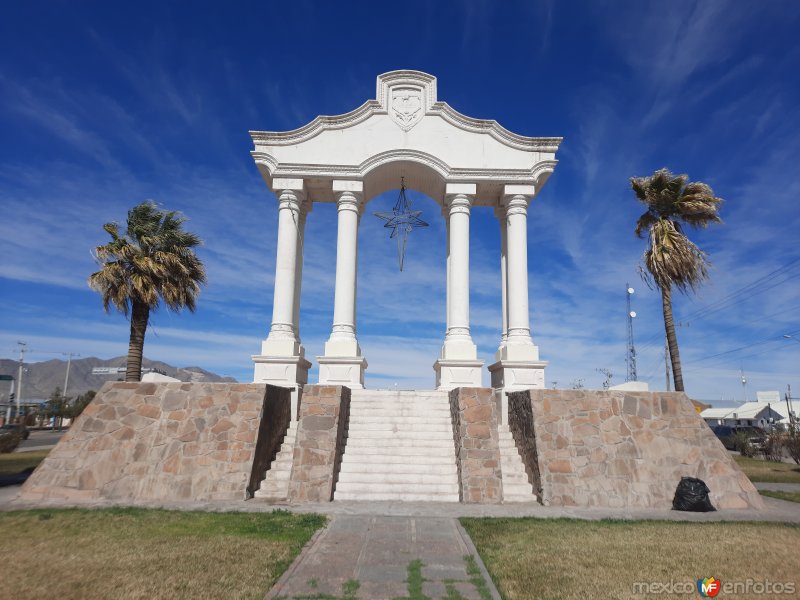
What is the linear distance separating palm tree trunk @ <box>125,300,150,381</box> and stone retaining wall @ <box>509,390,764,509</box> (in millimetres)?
13544

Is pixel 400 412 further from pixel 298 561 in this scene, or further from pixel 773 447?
pixel 773 447

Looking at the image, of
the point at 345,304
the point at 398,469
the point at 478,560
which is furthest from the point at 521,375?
the point at 478,560

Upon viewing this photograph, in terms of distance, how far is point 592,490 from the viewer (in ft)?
35.6

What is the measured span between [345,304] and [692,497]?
10462 millimetres

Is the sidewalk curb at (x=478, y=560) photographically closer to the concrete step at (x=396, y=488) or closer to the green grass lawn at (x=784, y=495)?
the concrete step at (x=396, y=488)

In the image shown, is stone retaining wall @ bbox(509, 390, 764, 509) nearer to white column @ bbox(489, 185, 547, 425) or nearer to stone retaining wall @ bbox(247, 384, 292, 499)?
white column @ bbox(489, 185, 547, 425)

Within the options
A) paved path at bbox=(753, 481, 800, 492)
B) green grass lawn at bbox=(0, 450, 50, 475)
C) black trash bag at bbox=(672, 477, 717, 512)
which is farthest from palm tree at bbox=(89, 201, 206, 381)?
paved path at bbox=(753, 481, 800, 492)

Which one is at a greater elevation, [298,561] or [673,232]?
[673,232]

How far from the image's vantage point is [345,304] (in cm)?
1617

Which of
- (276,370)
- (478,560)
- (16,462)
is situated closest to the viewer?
(478,560)

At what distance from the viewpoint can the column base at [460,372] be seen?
1533 cm

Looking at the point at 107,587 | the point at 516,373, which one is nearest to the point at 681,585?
the point at 107,587

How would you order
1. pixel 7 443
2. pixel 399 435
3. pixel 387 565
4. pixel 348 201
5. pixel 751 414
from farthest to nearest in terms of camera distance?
1. pixel 751 414
2. pixel 7 443
3. pixel 348 201
4. pixel 399 435
5. pixel 387 565

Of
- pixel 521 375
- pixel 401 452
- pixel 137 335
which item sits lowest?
pixel 401 452
